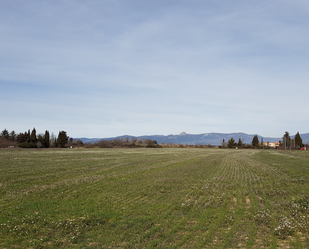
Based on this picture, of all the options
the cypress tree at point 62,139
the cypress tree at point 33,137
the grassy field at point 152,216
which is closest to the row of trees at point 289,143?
the cypress tree at point 62,139

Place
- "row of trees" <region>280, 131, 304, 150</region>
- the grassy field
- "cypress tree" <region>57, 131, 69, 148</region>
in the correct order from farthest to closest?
"row of trees" <region>280, 131, 304, 150</region> < "cypress tree" <region>57, 131, 69, 148</region> < the grassy field

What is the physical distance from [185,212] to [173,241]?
3612 mm

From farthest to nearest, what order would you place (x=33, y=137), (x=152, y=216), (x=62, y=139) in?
(x=62, y=139), (x=33, y=137), (x=152, y=216)

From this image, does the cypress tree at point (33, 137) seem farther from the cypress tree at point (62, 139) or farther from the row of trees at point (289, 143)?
the row of trees at point (289, 143)

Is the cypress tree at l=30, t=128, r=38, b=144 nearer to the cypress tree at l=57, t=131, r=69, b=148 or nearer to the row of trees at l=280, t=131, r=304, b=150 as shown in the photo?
the cypress tree at l=57, t=131, r=69, b=148

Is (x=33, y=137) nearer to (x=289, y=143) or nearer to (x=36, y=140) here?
(x=36, y=140)

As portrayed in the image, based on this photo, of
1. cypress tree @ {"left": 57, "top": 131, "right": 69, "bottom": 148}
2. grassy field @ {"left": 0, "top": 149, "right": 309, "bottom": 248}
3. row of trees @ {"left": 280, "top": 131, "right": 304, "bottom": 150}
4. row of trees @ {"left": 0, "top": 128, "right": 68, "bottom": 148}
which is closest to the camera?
grassy field @ {"left": 0, "top": 149, "right": 309, "bottom": 248}

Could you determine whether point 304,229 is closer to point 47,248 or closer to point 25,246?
point 47,248

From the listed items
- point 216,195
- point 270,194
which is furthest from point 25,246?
point 270,194

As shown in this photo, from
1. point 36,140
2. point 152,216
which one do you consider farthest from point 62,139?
point 152,216

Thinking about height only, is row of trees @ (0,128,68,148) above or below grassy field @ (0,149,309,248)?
above

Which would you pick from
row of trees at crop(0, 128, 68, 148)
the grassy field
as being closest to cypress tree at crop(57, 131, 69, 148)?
row of trees at crop(0, 128, 68, 148)

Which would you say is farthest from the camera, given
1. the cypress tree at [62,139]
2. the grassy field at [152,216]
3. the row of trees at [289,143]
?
the row of trees at [289,143]

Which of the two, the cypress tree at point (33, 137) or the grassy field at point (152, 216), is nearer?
the grassy field at point (152, 216)
